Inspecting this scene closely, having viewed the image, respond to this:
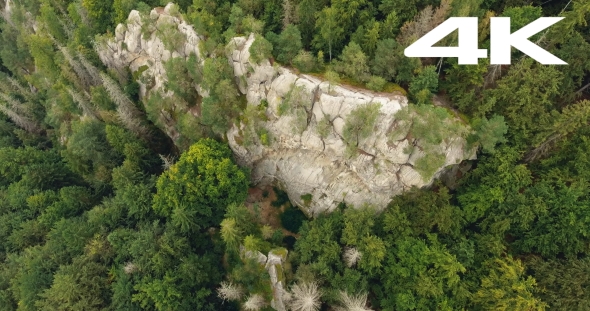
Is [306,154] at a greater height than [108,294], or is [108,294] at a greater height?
[306,154]

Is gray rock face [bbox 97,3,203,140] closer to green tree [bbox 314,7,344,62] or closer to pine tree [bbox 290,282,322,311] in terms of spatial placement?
green tree [bbox 314,7,344,62]

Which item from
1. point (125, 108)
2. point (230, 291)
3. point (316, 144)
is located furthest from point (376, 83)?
point (125, 108)

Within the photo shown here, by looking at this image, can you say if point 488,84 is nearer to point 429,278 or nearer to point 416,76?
point 416,76

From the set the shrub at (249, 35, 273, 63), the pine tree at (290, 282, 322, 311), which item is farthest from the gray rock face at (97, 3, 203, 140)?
the pine tree at (290, 282, 322, 311)

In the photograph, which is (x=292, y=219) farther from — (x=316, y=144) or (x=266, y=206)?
(x=316, y=144)

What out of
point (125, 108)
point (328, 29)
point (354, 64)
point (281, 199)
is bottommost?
point (281, 199)

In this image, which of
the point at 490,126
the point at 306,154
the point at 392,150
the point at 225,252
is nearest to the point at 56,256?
the point at 225,252
